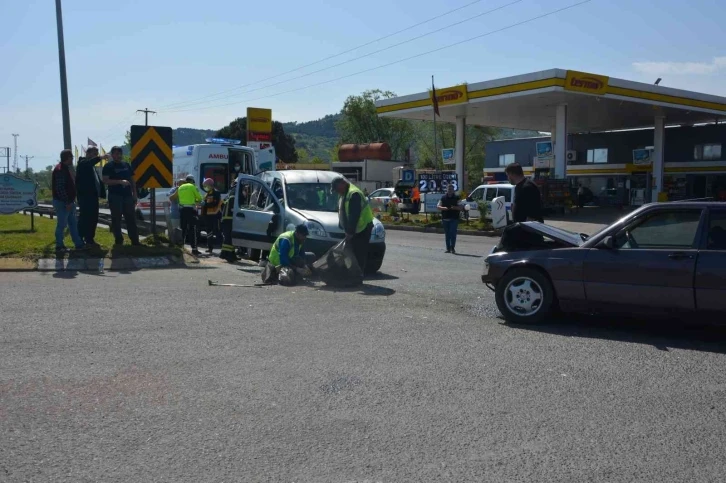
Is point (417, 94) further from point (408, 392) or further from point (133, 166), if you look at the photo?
point (408, 392)

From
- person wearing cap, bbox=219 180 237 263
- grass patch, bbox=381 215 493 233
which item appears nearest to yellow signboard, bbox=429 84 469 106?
grass patch, bbox=381 215 493 233

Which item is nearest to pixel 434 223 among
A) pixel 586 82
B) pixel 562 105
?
pixel 586 82

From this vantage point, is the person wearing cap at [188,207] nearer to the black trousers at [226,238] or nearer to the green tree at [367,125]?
the black trousers at [226,238]

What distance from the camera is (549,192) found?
3309 centimetres

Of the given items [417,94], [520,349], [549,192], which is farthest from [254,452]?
[417,94]

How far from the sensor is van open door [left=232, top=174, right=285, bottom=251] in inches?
534

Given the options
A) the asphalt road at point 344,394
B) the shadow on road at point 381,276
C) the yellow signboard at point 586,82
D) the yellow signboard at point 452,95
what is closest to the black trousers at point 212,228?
the shadow on road at point 381,276

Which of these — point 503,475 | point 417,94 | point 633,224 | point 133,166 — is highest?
point 417,94

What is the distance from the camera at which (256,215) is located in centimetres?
1413

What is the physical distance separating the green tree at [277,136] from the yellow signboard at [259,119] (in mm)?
57756

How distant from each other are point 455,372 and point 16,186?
13.2 m

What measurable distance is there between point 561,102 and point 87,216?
2667 cm

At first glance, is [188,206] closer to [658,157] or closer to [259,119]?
[259,119]

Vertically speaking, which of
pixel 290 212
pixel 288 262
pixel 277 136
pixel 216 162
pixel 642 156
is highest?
pixel 277 136
